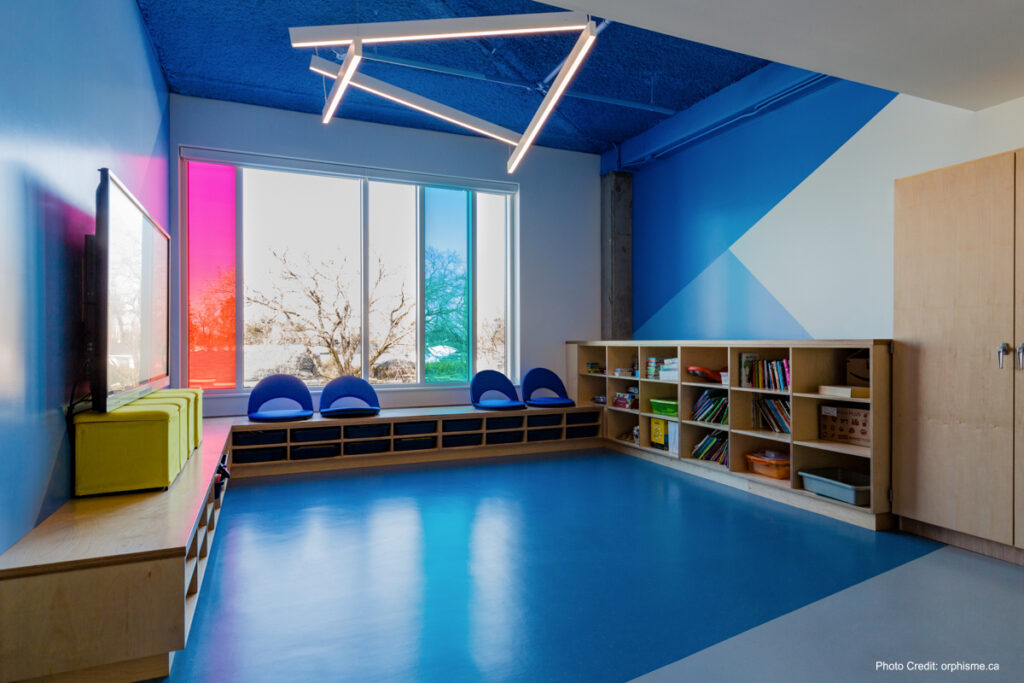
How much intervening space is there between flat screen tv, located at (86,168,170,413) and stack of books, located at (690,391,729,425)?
435 centimetres

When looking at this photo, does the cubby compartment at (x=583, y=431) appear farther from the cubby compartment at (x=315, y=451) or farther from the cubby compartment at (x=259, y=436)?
the cubby compartment at (x=259, y=436)

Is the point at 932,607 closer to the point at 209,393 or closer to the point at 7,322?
the point at 7,322

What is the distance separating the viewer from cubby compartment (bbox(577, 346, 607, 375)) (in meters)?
7.15

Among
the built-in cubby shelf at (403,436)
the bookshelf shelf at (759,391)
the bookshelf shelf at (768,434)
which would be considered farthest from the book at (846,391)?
the built-in cubby shelf at (403,436)

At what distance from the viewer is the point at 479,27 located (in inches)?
125

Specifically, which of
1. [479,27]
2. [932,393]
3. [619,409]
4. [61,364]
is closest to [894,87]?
[932,393]

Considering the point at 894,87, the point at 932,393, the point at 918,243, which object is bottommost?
the point at 932,393

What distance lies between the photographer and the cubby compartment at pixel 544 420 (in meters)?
6.46

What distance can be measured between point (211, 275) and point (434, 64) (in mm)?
3090

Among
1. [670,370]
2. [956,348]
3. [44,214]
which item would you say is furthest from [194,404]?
[956,348]

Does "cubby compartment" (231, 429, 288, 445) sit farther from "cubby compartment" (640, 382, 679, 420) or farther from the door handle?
the door handle

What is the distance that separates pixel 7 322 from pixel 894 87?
4.62 meters

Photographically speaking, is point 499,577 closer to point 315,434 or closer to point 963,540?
point 963,540

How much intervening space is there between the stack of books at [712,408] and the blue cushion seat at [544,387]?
62.5 inches
